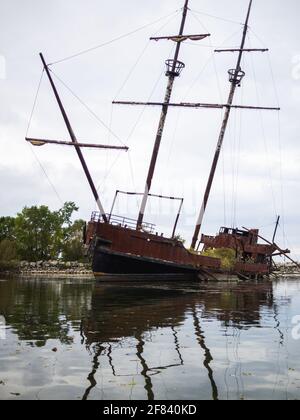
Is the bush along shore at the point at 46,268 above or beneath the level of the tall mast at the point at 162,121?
beneath

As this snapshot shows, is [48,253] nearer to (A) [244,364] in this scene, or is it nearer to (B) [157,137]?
(B) [157,137]

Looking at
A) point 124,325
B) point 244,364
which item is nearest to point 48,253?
point 124,325

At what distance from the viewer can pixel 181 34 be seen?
1551 inches

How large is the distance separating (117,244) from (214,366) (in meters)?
24.1

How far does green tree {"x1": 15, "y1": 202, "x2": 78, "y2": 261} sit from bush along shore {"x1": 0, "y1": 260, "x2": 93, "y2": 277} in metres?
4.21

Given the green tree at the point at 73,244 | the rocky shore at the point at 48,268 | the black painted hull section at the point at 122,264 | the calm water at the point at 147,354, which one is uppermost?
the green tree at the point at 73,244

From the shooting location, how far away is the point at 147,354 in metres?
9.31

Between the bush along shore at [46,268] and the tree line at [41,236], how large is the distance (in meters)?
3.89

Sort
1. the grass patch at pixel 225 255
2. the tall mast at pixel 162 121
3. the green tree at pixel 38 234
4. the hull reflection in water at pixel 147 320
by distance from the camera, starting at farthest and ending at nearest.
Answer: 1. the green tree at pixel 38 234
2. the grass patch at pixel 225 255
3. the tall mast at pixel 162 121
4. the hull reflection in water at pixel 147 320

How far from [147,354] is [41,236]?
6112cm

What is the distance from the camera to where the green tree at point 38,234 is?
2645 inches

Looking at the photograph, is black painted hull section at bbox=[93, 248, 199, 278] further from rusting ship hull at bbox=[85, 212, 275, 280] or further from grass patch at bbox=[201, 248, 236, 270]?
grass patch at bbox=[201, 248, 236, 270]

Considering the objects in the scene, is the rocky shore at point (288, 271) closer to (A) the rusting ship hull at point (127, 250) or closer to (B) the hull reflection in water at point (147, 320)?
(A) the rusting ship hull at point (127, 250)

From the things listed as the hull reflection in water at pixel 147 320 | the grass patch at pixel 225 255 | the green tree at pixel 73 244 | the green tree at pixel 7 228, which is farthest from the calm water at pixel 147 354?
the green tree at pixel 7 228
